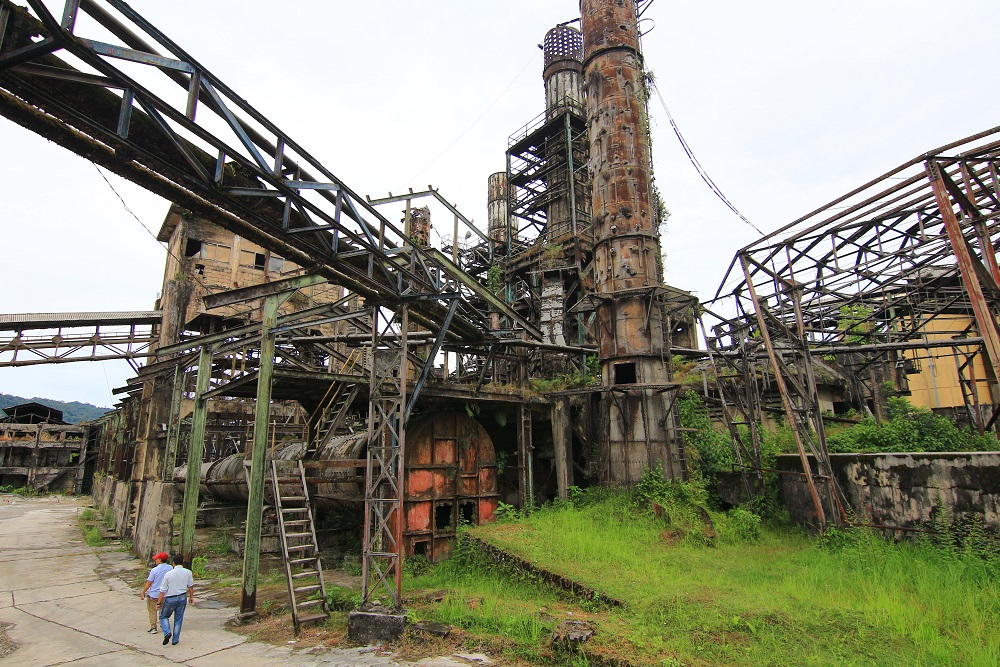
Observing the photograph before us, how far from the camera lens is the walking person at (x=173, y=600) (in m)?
7.33

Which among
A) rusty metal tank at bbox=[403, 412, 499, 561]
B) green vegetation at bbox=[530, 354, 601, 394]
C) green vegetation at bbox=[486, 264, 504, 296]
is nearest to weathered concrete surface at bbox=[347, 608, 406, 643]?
rusty metal tank at bbox=[403, 412, 499, 561]

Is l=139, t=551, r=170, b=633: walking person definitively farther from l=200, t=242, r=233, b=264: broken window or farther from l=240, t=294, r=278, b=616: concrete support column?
l=200, t=242, r=233, b=264: broken window

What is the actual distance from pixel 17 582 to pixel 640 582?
525 inches

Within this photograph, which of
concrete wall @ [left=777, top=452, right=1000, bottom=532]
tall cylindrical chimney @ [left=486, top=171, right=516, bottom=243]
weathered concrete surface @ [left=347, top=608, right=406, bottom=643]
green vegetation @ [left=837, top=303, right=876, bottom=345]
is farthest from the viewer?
tall cylindrical chimney @ [left=486, top=171, right=516, bottom=243]

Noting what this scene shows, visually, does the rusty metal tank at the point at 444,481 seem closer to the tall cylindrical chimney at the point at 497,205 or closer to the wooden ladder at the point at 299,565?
the wooden ladder at the point at 299,565

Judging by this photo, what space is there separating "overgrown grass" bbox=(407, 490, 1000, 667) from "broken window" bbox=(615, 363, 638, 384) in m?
4.68

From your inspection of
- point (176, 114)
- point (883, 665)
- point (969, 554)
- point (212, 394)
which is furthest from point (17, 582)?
point (969, 554)

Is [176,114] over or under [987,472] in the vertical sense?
over

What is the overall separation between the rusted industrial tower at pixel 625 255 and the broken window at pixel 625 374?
0.10 ft

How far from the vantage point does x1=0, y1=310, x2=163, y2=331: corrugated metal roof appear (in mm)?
22609

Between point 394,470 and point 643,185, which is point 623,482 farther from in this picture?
point 643,185

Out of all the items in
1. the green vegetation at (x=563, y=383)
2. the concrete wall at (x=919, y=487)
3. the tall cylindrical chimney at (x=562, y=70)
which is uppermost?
the tall cylindrical chimney at (x=562, y=70)

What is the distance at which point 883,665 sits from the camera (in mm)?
5445

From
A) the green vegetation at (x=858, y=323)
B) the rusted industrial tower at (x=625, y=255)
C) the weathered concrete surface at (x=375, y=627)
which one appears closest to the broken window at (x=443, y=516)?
the rusted industrial tower at (x=625, y=255)
